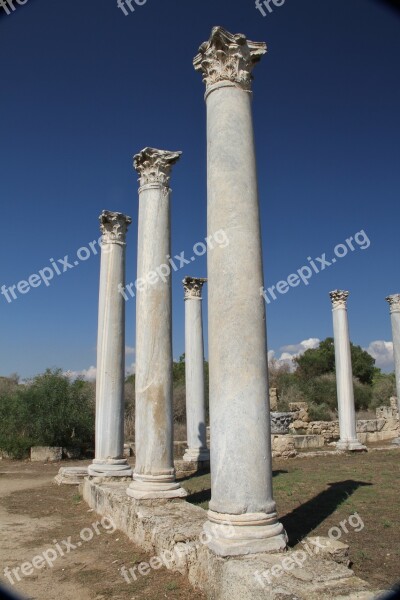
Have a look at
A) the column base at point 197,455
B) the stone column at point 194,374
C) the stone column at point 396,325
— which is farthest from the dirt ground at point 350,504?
the stone column at point 396,325

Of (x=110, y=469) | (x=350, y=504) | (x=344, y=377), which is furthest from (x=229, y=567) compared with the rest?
(x=344, y=377)

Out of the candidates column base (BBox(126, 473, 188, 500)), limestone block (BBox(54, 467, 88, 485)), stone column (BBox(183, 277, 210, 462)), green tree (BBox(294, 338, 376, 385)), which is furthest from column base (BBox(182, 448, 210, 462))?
green tree (BBox(294, 338, 376, 385))

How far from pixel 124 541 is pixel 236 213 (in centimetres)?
590

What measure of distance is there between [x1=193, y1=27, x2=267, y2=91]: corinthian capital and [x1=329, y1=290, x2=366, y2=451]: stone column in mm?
17683

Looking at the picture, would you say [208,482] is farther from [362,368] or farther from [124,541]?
[362,368]

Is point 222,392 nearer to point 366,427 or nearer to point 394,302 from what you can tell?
point 394,302

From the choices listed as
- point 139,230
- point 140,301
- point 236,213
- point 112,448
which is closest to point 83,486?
point 112,448

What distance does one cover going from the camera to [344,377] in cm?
2312

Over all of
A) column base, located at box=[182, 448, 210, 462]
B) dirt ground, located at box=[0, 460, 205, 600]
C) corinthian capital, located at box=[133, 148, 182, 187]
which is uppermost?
corinthian capital, located at box=[133, 148, 182, 187]

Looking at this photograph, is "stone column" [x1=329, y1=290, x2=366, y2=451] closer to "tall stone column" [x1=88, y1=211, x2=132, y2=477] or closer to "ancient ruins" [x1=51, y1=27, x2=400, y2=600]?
"tall stone column" [x1=88, y1=211, x2=132, y2=477]

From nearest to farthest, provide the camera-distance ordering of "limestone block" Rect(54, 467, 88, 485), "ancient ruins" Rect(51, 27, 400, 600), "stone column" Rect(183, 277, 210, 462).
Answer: "ancient ruins" Rect(51, 27, 400, 600) → "limestone block" Rect(54, 467, 88, 485) → "stone column" Rect(183, 277, 210, 462)

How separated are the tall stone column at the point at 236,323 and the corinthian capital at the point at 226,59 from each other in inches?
0.5

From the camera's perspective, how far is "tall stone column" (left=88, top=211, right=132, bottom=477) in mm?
12836

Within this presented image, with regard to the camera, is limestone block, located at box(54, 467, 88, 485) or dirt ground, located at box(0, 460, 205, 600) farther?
limestone block, located at box(54, 467, 88, 485)
